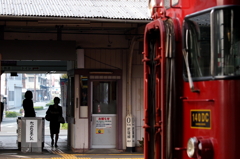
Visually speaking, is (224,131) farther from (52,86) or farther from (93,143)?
(52,86)

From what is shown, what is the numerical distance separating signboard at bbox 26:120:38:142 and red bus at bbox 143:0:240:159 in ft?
27.6

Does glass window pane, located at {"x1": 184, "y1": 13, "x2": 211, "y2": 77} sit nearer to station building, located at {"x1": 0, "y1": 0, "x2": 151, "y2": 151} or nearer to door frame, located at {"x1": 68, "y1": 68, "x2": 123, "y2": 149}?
station building, located at {"x1": 0, "y1": 0, "x2": 151, "y2": 151}

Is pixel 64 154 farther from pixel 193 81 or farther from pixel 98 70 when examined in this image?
pixel 193 81

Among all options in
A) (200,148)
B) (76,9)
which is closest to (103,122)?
(76,9)

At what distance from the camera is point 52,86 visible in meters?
103

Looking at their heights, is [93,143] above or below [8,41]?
below

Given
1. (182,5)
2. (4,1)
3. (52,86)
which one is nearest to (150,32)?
(182,5)

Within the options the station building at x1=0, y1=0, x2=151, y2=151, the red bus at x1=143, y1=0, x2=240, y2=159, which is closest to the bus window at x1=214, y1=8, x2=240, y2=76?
the red bus at x1=143, y1=0, x2=240, y2=159

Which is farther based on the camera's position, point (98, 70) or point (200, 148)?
point (98, 70)

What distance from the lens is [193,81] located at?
5371 millimetres

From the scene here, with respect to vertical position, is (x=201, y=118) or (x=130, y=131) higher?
(x=201, y=118)

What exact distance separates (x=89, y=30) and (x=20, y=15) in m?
3.44

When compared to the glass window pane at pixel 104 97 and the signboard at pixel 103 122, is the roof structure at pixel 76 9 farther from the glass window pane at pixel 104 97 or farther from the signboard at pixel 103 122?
the signboard at pixel 103 122

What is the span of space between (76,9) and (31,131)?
13.6 feet
